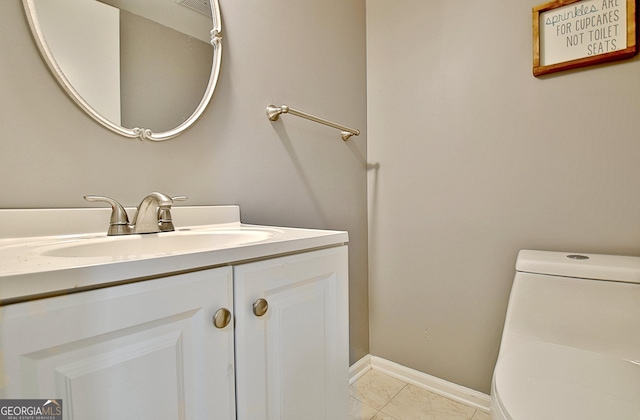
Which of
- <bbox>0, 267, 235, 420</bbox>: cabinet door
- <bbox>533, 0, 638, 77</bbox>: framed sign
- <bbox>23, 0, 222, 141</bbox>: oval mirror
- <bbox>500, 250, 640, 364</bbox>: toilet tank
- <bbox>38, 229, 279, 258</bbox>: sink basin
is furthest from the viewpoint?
<bbox>533, 0, 638, 77</bbox>: framed sign

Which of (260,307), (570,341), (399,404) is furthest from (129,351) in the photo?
(399,404)

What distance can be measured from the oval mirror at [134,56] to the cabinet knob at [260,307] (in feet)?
1.91

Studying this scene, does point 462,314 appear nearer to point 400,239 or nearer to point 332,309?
point 400,239

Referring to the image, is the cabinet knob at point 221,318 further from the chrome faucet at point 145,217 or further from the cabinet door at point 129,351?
the chrome faucet at point 145,217

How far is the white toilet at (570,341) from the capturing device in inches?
24.6

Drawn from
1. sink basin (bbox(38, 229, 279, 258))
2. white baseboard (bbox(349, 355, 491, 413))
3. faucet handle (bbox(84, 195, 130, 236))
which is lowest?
white baseboard (bbox(349, 355, 491, 413))

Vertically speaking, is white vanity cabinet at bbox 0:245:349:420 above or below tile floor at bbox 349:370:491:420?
above

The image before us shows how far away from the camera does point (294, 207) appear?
1.19 meters

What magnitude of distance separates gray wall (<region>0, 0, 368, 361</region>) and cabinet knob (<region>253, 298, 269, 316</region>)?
0.50m

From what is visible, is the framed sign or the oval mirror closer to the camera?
the oval mirror

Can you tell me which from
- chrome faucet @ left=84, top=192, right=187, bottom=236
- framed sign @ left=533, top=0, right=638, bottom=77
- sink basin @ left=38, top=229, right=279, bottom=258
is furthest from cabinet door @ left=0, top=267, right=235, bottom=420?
framed sign @ left=533, top=0, right=638, bottom=77

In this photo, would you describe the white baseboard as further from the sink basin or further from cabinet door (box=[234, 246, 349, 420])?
the sink basin

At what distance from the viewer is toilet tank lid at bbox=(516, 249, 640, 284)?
0.84 m

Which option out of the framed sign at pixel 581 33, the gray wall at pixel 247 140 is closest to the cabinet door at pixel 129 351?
the gray wall at pixel 247 140
